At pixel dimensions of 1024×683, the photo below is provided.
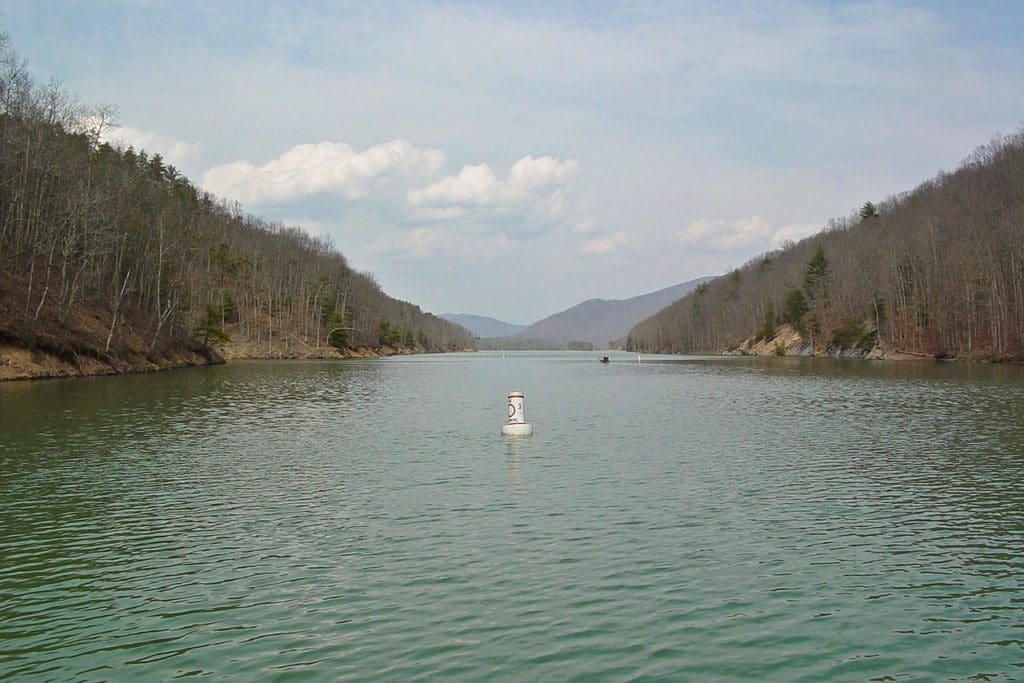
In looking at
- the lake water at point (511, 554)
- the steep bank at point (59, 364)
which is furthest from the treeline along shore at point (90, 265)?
the lake water at point (511, 554)

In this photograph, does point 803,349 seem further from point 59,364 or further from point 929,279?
point 59,364

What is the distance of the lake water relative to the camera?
9.67 m

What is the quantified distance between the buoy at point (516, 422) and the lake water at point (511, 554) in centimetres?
70

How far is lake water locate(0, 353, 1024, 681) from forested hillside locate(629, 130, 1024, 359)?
81.0 meters

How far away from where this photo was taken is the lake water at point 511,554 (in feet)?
31.7

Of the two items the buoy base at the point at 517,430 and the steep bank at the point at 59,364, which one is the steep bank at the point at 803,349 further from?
the steep bank at the point at 59,364

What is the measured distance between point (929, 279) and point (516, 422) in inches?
4109

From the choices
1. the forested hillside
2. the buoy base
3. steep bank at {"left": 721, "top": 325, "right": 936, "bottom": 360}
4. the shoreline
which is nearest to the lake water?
the buoy base

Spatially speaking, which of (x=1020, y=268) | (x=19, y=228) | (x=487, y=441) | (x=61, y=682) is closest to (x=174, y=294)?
(x=19, y=228)

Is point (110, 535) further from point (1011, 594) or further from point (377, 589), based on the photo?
point (1011, 594)

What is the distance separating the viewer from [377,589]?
12.2 meters

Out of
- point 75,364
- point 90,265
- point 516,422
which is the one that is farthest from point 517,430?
point 90,265

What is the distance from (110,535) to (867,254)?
146718 millimetres

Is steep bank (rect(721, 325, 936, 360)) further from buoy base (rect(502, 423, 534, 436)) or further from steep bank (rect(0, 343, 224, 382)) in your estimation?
steep bank (rect(0, 343, 224, 382))
